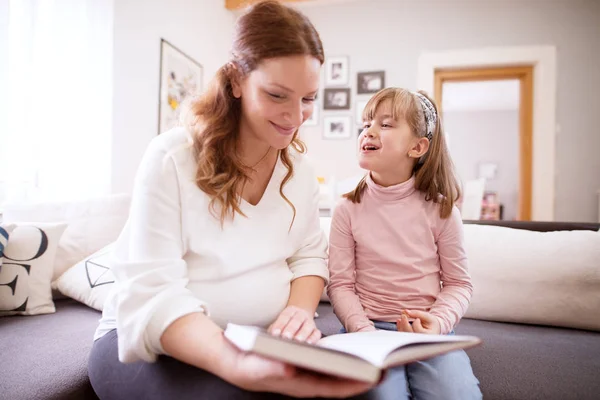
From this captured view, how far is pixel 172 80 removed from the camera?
10.1ft

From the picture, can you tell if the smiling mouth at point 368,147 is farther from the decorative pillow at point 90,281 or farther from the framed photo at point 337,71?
the framed photo at point 337,71

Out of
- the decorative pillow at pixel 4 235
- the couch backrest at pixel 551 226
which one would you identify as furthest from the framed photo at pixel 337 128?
the decorative pillow at pixel 4 235

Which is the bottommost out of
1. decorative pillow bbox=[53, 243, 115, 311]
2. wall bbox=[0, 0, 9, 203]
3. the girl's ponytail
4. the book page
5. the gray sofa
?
the gray sofa

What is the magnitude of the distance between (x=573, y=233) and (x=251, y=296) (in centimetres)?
118

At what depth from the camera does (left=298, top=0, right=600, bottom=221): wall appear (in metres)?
3.60

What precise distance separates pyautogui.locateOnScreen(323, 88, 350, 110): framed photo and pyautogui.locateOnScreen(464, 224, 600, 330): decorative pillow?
115 inches

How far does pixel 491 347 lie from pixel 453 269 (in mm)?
285

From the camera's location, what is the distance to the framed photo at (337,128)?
13.3 feet

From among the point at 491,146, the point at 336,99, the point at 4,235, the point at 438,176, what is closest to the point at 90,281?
the point at 4,235

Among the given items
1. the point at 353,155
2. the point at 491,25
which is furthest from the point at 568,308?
the point at 491,25

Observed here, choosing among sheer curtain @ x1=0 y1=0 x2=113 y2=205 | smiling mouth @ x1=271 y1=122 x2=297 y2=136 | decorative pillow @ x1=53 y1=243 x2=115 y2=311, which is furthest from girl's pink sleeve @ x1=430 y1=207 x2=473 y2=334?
sheer curtain @ x1=0 y1=0 x2=113 y2=205

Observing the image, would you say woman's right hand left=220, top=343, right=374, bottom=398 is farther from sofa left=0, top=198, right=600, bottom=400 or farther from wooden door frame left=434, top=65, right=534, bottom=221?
wooden door frame left=434, top=65, right=534, bottom=221

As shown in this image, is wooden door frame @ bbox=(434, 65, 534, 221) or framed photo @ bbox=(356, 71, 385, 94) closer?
wooden door frame @ bbox=(434, 65, 534, 221)

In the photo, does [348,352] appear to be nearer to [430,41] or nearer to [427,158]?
[427,158]
